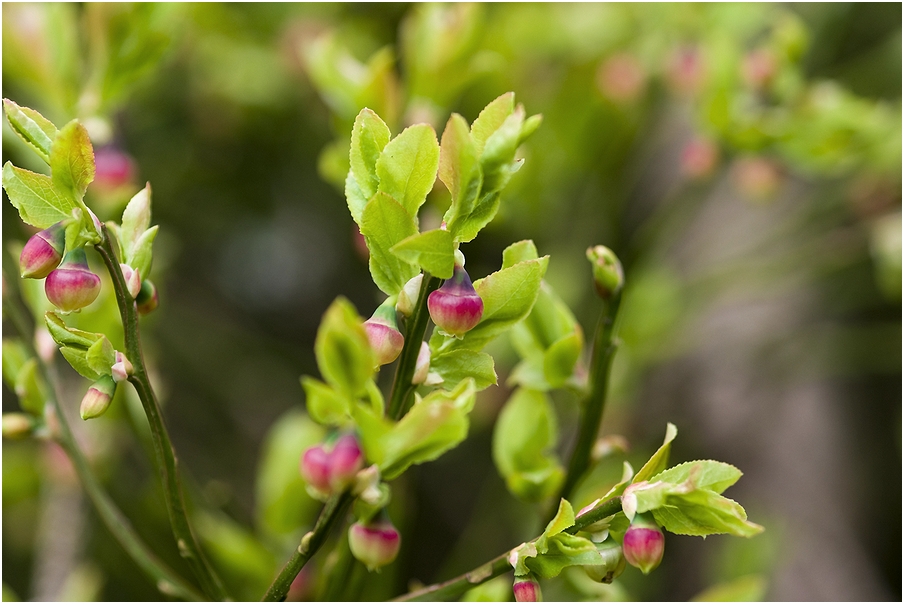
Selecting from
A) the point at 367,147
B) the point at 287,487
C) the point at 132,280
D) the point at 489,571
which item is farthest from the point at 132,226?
the point at 287,487

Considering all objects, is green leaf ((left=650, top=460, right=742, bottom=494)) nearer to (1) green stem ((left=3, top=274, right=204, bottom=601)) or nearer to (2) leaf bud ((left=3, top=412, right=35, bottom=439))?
(1) green stem ((left=3, top=274, right=204, bottom=601))

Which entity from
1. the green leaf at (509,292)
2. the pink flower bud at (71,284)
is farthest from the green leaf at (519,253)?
the pink flower bud at (71,284)

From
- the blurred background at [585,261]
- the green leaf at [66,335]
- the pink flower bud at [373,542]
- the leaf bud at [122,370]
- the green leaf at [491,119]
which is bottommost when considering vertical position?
the blurred background at [585,261]

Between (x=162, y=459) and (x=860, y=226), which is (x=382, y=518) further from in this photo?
(x=860, y=226)

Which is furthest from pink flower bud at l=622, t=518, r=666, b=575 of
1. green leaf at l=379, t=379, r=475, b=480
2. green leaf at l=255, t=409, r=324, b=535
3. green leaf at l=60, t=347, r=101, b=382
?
green leaf at l=255, t=409, r=324, b=535

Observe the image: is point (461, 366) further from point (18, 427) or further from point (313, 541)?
point (18, 427)

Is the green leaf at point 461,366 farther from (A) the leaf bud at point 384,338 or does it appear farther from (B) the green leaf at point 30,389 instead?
(B) the green leaf at point 30,389
